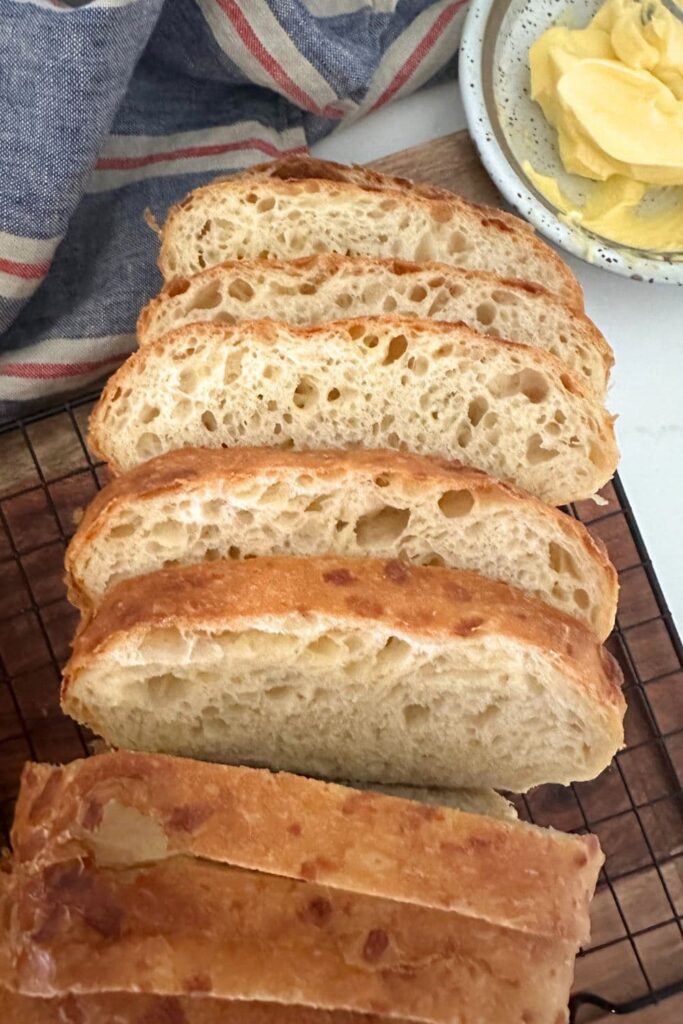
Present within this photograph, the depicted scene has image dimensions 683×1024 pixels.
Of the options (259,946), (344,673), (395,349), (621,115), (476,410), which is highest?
(621,115)

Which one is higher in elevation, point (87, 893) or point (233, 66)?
point (233, 66)

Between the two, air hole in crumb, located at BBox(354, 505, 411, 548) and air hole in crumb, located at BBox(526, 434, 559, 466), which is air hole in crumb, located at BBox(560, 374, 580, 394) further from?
air hole in crumb, located at BBox(354, 505, 411, 548)

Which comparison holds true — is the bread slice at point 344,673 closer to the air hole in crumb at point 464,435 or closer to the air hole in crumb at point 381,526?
the air hole in crumb at point 381,526

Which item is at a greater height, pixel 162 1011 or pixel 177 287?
pixel 177 287

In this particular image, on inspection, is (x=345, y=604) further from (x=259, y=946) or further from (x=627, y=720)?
(x=627, y=720)

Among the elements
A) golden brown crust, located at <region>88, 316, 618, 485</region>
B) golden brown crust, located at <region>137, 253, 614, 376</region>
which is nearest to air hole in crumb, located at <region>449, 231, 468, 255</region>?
golden brown crust, located at <region>137, 253, 614, 376</region>

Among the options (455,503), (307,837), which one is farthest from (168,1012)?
(455,503)

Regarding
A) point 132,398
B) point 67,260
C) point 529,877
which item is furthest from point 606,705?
point 67,260

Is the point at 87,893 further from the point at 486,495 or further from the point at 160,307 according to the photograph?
the point at 160,307
